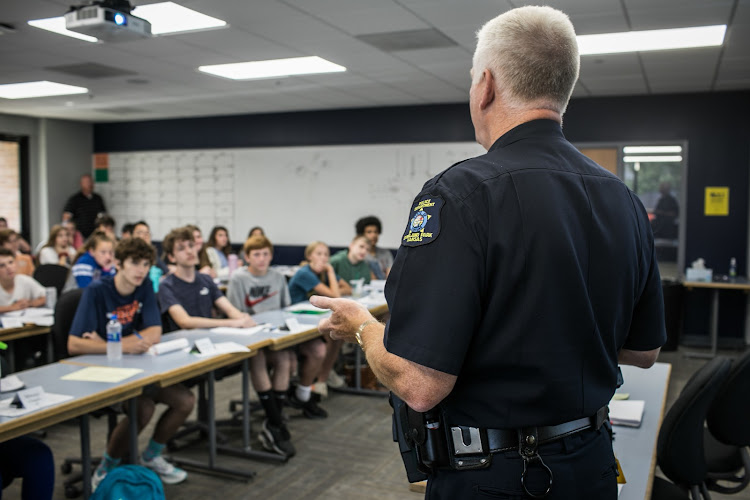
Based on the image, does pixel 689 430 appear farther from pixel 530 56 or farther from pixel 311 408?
pixel 311 408

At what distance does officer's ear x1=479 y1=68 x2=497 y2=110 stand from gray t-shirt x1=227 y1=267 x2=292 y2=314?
3.89 metres

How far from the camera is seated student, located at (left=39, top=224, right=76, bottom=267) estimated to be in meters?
6.70

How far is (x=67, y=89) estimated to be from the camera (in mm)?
7547

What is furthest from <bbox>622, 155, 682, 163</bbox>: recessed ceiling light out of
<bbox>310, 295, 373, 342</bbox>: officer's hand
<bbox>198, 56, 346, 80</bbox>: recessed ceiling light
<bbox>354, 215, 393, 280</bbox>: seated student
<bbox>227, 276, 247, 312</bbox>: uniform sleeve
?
<bbox>310, 295, 373, 342</bbox>: officer's hand

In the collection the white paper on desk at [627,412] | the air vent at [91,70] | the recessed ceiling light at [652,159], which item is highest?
the air vent at [91,70]

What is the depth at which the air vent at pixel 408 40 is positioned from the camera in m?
4.95

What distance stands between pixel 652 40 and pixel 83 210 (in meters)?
8.74

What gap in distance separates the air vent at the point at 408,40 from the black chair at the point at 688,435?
3373mm

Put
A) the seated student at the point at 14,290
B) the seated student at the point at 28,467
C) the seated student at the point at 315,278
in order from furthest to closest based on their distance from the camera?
the seated student at the point at 315,278, the seated student at the point at 14,290, the seated student at the point at 28,467

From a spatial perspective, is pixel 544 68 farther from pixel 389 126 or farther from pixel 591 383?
pixel 389 126

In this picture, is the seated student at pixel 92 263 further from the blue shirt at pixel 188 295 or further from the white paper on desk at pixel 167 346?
the white paper on desk at pixel 167 346

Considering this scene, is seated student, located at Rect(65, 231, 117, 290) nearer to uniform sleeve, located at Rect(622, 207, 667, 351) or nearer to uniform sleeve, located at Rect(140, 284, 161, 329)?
uniform sleeve, located at Rect(140, 284, 161, 329)

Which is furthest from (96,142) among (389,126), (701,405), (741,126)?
(701,405)

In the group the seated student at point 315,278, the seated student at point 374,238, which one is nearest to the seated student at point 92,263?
the seated student at point 315,278
